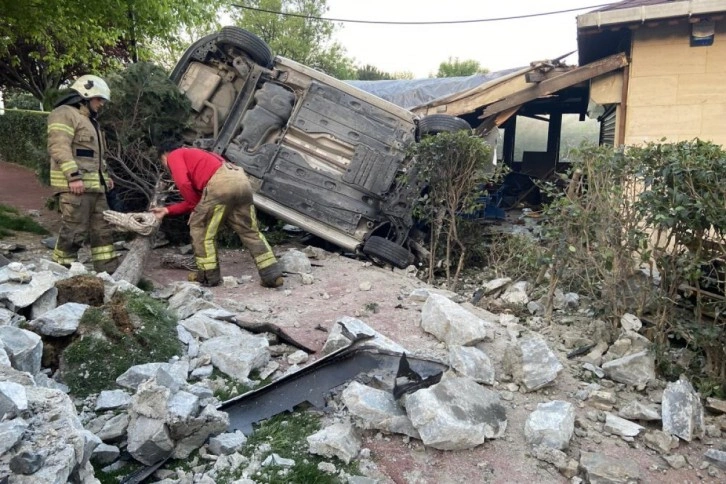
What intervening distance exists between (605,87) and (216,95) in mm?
5455

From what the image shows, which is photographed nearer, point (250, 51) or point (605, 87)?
point (250, 51)

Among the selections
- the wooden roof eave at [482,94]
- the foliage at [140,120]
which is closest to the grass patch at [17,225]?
the foliage at [140,120]

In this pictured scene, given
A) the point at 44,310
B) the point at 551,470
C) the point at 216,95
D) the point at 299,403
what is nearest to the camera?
the point at 551,470

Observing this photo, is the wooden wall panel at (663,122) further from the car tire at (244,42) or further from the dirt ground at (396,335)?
the car tire at (244,42)

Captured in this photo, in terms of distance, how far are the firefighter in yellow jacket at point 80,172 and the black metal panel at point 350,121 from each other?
247cm

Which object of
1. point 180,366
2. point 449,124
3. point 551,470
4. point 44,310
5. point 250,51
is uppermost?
point 250,51

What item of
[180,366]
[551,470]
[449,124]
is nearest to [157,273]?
[180,366]

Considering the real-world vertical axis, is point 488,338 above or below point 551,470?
above

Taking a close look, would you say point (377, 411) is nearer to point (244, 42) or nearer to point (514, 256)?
point (514, 256)

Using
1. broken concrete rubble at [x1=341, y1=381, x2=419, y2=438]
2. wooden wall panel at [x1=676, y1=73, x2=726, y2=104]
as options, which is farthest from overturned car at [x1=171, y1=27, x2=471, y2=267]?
broken concrete rubble at [x1=341, y1=381, x2=419, y2=438]

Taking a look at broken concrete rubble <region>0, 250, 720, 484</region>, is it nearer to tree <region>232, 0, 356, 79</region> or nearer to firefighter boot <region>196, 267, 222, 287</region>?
firefighter boot <region>196, 267, 222, 287</region>

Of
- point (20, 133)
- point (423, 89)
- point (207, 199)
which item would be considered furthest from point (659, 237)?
point (20, 133)

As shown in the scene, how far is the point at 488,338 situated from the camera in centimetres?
411

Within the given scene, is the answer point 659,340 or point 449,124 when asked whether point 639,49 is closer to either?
point 449,124
